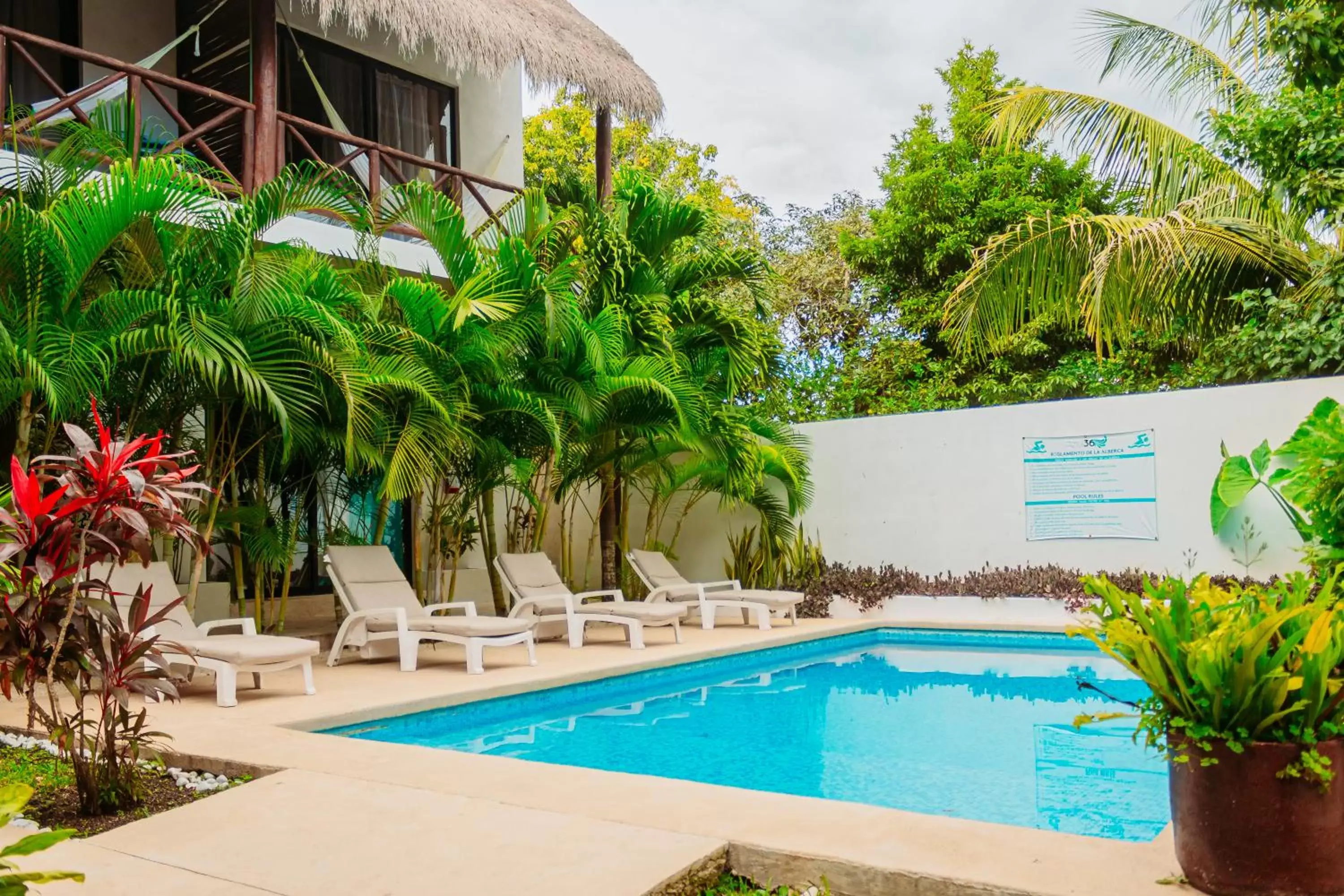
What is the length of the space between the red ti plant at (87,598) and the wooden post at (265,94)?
511 cm

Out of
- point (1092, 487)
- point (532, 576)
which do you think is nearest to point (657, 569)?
point (532, 576)

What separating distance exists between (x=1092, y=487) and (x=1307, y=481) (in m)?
2.89

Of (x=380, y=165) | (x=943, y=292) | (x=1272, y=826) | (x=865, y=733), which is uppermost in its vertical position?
(x=943, y=292)

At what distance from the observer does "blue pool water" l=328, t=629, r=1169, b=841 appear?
4816 mm

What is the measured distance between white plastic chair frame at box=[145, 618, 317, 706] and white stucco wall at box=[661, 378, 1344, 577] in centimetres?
703

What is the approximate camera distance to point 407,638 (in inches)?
289

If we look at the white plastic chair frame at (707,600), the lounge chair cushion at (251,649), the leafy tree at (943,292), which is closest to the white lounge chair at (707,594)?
the white plastic chair frame at (707,600)

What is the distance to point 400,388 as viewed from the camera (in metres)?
7.71

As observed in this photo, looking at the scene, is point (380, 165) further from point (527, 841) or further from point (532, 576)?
point (527, 841)

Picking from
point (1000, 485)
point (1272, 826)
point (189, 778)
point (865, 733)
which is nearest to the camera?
point (1272, 826)

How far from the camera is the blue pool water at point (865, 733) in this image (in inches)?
190

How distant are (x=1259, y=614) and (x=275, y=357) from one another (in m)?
5.79

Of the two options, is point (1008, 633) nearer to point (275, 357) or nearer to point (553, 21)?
point (275, 357)

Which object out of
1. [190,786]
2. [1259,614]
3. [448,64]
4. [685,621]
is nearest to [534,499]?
[685,621]
